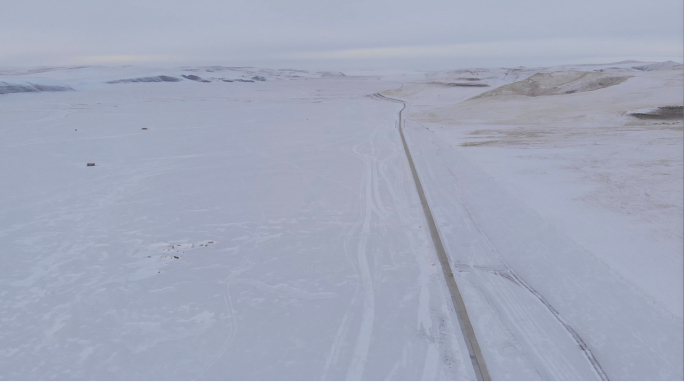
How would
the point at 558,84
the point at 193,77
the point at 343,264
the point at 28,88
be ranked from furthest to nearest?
the point at 193,77, the point at 28,88, the point at 558,84, the point at 343,264

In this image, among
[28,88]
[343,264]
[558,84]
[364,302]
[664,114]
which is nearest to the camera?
[364,302]

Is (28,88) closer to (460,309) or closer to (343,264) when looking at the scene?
(343,264)

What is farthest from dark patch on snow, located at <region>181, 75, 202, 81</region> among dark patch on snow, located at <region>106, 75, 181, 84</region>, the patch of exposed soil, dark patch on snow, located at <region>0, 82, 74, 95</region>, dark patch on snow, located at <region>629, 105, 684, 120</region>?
dark patch on snow, located at <region>629, 105, 684, 120</region>

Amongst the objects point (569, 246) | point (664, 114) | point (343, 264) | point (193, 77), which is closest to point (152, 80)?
point (193, 77)

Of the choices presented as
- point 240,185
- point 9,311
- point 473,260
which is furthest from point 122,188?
point 473,260

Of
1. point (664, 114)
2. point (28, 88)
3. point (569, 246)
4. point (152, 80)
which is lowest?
point (569, 246)

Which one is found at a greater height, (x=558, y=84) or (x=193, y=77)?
(x=193, y=77)

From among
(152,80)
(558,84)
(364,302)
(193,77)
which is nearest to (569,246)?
(364,302)

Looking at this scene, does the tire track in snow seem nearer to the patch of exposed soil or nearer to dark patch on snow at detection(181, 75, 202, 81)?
the patch of exposed soil

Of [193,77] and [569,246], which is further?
[193,77]
